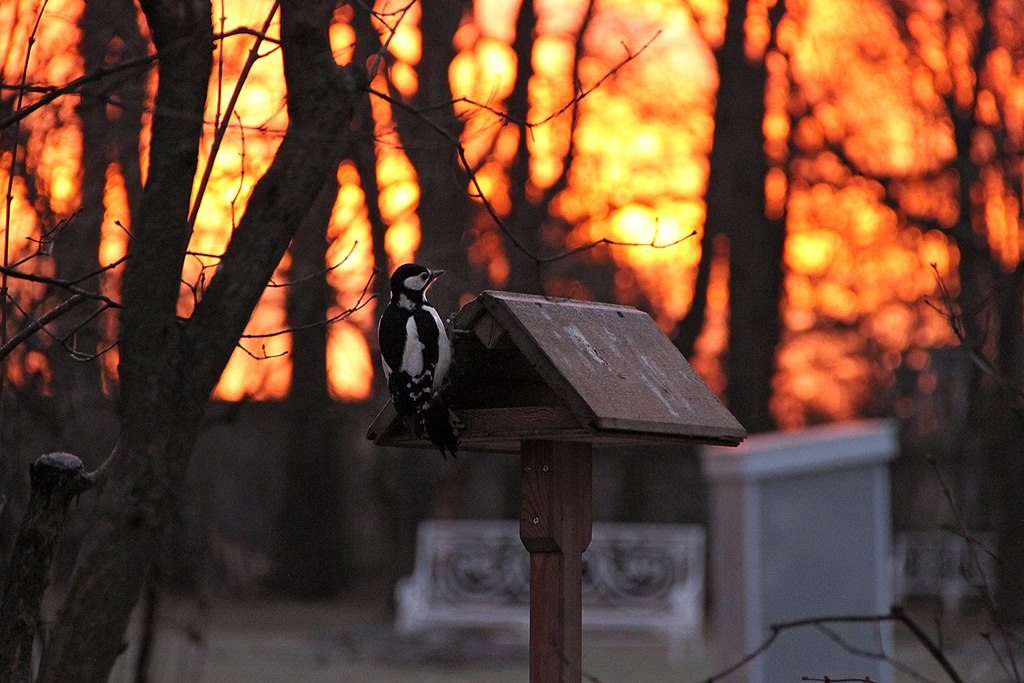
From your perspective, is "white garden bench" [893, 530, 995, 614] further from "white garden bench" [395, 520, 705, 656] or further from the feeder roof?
the feeder roof

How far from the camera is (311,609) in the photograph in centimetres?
1766

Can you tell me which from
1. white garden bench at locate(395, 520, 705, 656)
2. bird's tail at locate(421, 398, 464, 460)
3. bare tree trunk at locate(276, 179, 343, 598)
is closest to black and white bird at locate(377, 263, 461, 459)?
bird's tail at locate(421, 398, 464, 460)

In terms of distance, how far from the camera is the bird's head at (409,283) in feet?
12.4

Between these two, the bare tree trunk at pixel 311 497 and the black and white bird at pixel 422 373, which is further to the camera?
the bare tree trunk at pixel 311 497

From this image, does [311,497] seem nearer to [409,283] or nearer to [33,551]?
[409,283]

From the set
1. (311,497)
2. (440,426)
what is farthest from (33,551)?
(311,497)

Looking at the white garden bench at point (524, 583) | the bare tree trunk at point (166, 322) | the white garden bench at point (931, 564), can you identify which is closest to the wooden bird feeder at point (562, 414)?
the bare tree trunk at point (166, 322)

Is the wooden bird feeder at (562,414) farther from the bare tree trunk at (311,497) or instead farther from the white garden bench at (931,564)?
the bare tree trunk at (311,497)

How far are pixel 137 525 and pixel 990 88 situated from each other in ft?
25.7

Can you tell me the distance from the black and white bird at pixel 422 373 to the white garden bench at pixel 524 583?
954 cm

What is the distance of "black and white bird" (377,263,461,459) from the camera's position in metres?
3.28

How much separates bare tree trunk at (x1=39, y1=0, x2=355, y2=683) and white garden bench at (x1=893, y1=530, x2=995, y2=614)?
12444 millimetres

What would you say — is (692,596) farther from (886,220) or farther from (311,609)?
(311,609)

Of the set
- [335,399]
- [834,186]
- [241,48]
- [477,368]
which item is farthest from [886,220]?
[477,368]
